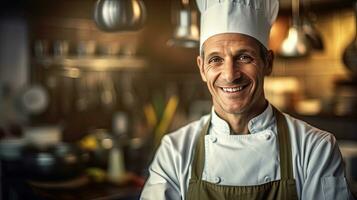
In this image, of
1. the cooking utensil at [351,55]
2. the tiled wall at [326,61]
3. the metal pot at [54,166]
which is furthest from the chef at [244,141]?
the tiled wall at [326,61]

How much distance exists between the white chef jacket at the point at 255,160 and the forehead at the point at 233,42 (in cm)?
14

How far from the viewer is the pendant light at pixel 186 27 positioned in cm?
93

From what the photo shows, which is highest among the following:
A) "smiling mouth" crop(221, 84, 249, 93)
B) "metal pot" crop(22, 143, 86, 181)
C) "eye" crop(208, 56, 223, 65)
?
"eye" crop(208, 56, 223, 65)

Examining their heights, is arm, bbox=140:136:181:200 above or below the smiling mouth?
below

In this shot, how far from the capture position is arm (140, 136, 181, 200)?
2.64ft

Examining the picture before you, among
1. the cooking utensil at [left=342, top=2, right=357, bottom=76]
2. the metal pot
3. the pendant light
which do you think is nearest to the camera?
the pendant light

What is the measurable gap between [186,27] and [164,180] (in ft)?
1.29

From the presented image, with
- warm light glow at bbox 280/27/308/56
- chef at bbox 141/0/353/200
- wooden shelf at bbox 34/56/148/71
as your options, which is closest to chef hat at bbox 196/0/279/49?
chef at bbox 141/0/353/200

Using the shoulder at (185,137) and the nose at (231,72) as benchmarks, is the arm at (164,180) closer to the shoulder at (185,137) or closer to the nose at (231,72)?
the shoulder at (185,137)

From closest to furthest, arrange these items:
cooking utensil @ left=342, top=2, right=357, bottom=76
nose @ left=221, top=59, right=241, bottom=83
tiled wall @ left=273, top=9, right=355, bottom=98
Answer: nose @ left=221, top=59, right=241, bottom=83
cooking utensil @ left=342, top=2, right=357, bottom=76
tiled wall @ left=273, top=9, right=355, bottom=98

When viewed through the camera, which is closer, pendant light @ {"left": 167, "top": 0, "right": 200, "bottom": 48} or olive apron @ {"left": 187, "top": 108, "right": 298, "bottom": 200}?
olive apron @ {"left": 187, "top": 108, "right": 298, "bottom": 200}

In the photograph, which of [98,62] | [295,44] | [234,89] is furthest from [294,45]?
[98,62]

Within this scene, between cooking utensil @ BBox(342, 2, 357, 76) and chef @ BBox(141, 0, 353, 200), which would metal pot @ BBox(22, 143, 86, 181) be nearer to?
chef @ BBox(141, 0, 353, 200)

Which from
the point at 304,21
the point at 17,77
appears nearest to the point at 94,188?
the point at 304,21
